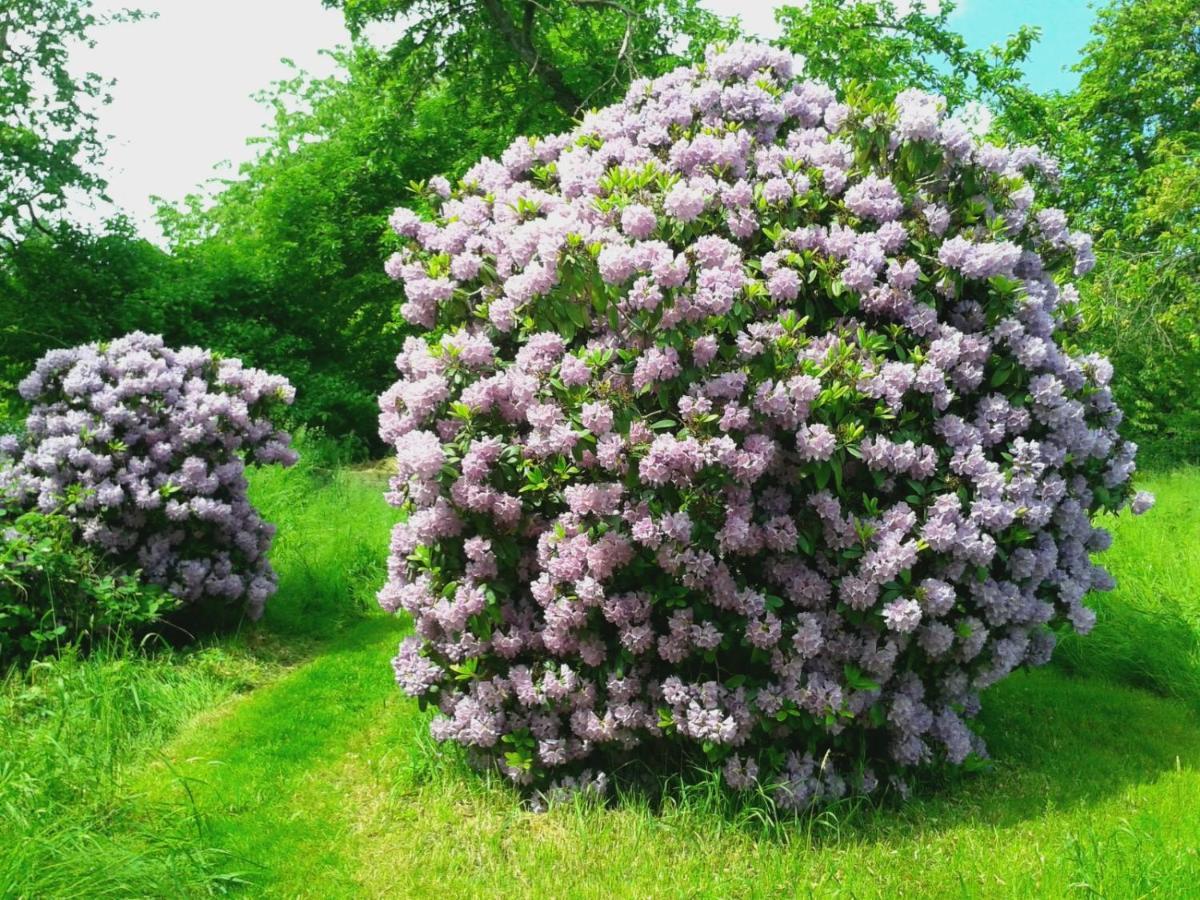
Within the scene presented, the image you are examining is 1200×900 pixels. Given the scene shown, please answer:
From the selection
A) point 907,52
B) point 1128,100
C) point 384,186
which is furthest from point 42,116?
point 1128,100

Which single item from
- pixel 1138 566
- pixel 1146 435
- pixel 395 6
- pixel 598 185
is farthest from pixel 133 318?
pixel 1146 435

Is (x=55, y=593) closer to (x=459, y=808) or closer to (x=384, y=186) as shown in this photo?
(x=459, y=808)

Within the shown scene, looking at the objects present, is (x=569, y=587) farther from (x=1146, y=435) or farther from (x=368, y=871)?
(x=1146, y=435)

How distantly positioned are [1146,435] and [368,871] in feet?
85.2

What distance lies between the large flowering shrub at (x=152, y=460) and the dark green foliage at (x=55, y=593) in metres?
0.19

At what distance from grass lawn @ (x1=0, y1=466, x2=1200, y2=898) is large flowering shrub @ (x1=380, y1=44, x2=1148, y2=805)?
0.30 metres

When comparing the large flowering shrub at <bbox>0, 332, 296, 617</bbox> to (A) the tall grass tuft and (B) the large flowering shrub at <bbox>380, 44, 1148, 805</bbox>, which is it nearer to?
(B) the large flowering shrub at <bbox>380, 44, 1148, 805</bbox>

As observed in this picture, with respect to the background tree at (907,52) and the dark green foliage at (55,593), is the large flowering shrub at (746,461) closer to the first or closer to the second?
the dark green foliage at (55,593)

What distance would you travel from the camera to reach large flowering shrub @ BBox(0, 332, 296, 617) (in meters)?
7.02

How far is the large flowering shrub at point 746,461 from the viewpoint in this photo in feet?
14.1

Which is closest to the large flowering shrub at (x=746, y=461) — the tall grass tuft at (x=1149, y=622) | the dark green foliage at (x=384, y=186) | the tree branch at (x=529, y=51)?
the tall grass tuft at (x=1149, y=622)

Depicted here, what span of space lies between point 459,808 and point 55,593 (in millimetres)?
3644

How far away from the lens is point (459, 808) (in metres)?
4.75

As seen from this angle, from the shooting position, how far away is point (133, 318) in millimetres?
16406
